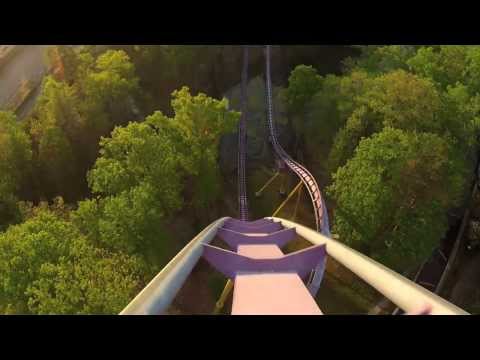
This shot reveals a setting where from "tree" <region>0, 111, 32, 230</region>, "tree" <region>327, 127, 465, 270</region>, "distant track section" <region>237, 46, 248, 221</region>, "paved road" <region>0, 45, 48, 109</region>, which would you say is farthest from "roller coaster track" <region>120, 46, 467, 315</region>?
"paved road" <region>0, 45, 48, 109</region>

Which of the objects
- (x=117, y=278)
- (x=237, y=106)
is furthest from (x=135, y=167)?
(x=237, y=106)

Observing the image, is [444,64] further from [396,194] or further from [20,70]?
[20,70]

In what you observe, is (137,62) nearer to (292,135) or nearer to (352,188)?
(292,135)

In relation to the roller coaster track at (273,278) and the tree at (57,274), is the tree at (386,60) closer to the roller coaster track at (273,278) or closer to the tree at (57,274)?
the roller coaster track at (273,278)

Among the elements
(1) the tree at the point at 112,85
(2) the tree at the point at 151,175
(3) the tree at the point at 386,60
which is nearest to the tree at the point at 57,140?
(1) the tree at the point at 112,85

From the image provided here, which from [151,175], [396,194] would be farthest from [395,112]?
[151,175]

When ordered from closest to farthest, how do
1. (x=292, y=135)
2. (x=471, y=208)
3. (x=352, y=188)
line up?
(x=352, y=188), (x=471, y=208), (x=292, y=135)
